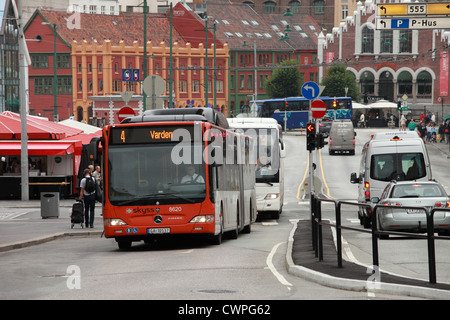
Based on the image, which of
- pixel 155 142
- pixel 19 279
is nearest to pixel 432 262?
pixel 19 279

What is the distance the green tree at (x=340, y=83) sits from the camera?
112 meters

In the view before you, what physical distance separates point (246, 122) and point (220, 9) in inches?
3926

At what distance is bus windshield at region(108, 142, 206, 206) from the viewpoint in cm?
2020

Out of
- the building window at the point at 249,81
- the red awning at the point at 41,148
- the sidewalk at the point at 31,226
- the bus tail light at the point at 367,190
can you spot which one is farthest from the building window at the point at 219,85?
the bus tail light at the point at 367,190

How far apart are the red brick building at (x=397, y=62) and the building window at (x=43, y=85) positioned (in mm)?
33080

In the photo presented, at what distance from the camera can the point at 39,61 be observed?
11306 cm

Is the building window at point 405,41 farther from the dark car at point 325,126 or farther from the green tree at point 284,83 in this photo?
the dark car at point 325,126

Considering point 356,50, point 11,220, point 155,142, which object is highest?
point 356,50

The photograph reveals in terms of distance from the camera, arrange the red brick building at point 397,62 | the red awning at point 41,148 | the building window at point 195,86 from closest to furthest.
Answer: the red awning at point 41,148 < the red brick building at point 397,62 < the building window at point 195,86

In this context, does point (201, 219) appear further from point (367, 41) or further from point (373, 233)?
point (367, 41)

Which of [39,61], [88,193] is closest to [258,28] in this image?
[39,61]

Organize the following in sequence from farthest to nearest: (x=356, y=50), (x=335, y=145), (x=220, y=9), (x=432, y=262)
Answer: (x=220, y=9), (x=356, y=50), (x=335, y=145), (x=432, y=262)
